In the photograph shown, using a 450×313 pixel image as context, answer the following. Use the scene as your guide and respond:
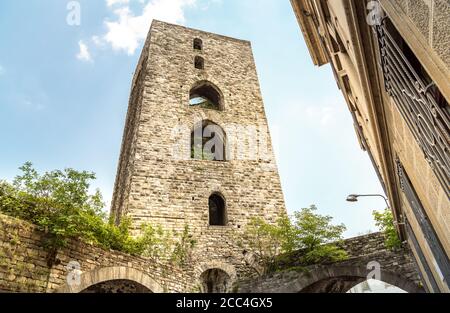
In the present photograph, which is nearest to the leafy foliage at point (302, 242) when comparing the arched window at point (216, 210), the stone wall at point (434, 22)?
the arched window at point (216, 210)

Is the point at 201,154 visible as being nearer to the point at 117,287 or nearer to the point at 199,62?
the point at 199,62

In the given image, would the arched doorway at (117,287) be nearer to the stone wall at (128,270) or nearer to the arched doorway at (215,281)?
the stone wall at (128,270)

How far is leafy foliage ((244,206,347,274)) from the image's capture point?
29.5ft

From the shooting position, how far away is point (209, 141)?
14.3 metres

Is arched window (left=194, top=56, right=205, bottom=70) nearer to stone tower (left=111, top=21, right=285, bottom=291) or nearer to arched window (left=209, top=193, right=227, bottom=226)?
stone tower (left=111, top=21, right=285, bottom=291)

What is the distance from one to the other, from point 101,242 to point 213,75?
10.1 meters

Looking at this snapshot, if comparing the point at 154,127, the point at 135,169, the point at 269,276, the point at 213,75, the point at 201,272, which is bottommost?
the point at 269,276

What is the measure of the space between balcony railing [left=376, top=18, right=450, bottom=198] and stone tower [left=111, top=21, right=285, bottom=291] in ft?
28.4

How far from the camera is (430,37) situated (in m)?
1.99

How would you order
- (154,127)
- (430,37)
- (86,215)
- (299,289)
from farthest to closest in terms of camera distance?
(154,127) → (299,289) → (86,215) → (430,37)

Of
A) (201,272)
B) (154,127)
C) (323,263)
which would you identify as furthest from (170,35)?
(323,263)

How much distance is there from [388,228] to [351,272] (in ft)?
5.04

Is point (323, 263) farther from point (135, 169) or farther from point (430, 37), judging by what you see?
point (430, 37)
